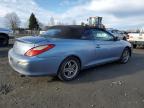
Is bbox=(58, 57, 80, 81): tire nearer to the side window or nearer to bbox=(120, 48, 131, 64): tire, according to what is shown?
the side window

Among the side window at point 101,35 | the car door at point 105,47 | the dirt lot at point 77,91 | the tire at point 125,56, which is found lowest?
the dirt lot at point 77,91

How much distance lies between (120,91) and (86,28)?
2.15 metres

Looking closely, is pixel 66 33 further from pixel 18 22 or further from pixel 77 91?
pixel 18 22

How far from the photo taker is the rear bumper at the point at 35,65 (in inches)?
176

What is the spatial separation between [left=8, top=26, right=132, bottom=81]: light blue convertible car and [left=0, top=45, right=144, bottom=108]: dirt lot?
0.35m

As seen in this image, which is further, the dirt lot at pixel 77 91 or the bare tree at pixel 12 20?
the bare tree at pixel 12 20

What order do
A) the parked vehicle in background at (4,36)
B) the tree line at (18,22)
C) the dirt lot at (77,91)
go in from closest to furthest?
the dirt lot at (77,91) → the parked vehicle in background at (4,36) → the tree line at (18,22)

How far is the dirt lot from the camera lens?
3850 mm

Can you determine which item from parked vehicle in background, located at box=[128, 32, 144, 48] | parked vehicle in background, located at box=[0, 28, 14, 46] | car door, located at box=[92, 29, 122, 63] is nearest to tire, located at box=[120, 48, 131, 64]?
car door, located at box=[92, 29, 122, 63]

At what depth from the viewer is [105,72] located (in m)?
6.12

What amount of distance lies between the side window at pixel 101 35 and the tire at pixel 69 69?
1158 mm

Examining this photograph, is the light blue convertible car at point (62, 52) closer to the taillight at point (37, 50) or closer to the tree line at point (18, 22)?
the taillight at point (37, 50)

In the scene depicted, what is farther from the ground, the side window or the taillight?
the side window

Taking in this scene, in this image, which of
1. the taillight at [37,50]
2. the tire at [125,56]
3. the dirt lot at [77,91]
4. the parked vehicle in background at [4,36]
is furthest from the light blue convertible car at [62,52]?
the parked vehicle in background at [4,36]
